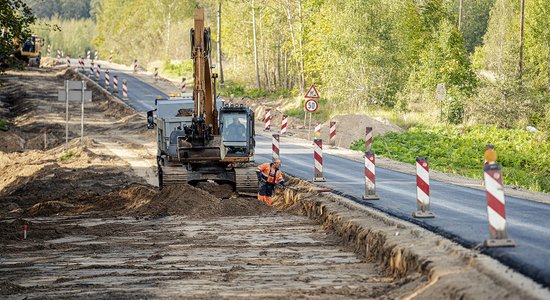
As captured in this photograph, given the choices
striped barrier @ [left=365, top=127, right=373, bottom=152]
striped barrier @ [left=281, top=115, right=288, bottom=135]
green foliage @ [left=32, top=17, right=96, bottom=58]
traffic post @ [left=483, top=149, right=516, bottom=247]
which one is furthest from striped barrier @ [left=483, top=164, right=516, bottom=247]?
green foliage @ [left=32, top=17, right=96, bottom=58]

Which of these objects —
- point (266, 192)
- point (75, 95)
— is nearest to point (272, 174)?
point (266, 192)

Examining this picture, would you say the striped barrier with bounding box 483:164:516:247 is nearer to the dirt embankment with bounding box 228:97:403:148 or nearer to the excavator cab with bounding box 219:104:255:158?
the excavator cab with bounding box 219:104:255:158

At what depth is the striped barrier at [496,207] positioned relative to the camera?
12266 mm

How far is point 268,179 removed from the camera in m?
23.7

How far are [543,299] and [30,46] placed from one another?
7781 cm

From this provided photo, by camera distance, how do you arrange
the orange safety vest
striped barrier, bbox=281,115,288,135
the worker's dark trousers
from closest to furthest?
the orange safety vest
the worker's dark trousers
striped barrier, bbox=281,115,288,135

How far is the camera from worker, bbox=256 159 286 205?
2354cm

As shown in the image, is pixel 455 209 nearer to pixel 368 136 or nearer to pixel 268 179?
pixel 268 179

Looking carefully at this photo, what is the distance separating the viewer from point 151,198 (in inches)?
945

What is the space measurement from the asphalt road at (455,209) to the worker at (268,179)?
4.88ft

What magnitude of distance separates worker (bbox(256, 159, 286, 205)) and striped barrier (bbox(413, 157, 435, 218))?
267 inches

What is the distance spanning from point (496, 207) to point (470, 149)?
3119 centimetres

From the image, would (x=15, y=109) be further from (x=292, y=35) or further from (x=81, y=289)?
(x=81, y=289)

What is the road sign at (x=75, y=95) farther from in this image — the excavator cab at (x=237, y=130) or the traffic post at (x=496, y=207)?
the traffic post at (x=496, y=207)
